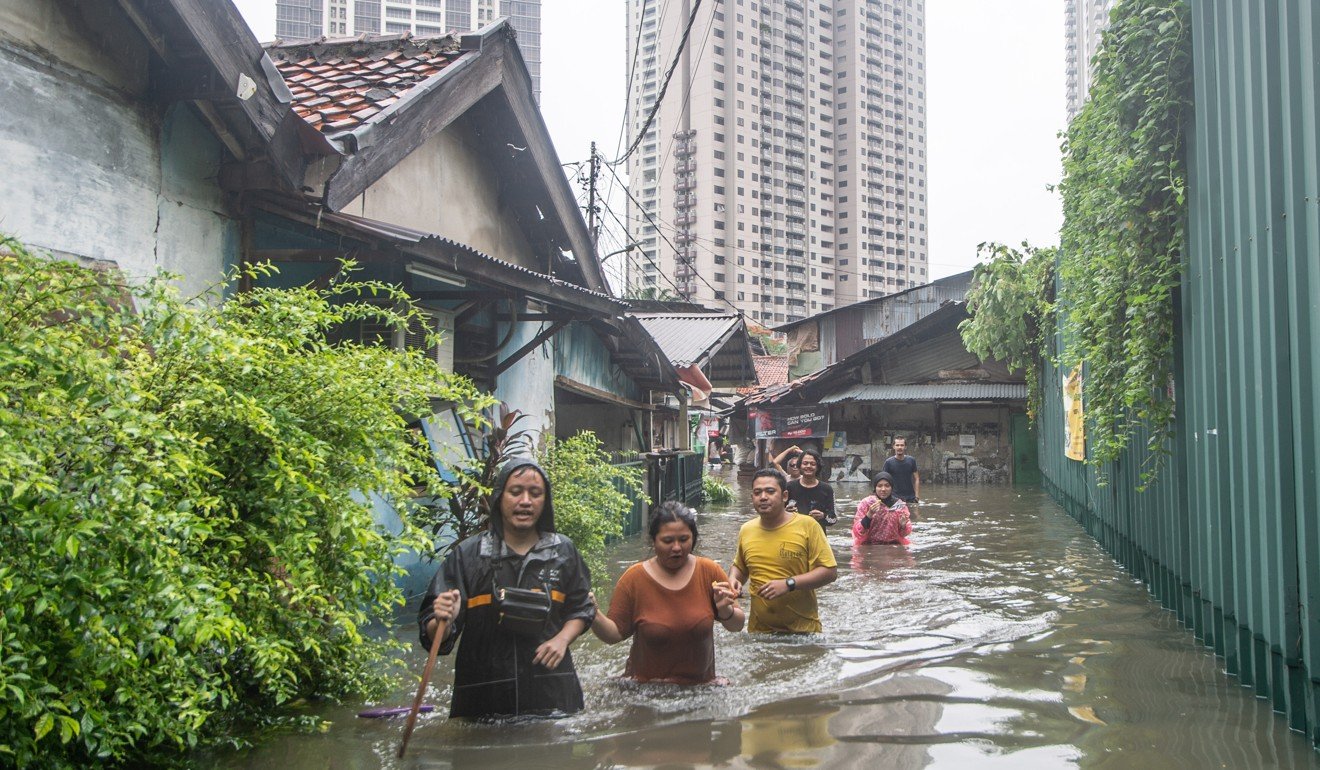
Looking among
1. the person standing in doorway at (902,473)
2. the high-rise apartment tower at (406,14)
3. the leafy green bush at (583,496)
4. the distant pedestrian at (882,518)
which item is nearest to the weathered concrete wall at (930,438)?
the person standing in doorway at (902,473)

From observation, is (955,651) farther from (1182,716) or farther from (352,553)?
(352,553)

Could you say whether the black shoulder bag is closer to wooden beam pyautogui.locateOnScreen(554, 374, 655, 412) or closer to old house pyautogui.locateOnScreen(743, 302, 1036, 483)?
wooden beam pyautogui.locateOnScreen(554, 374, 655, 412)

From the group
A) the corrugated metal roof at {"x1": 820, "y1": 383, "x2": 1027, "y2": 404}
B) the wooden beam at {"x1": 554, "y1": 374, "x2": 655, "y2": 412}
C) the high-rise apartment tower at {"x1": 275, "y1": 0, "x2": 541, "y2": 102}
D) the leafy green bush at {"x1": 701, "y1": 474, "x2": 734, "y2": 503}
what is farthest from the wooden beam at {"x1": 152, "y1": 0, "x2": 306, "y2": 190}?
the high-rise apartment tower at {"x1": 275, "y1": 0, "x2": 541, "y2": 102}

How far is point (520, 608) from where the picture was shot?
16.2 ft

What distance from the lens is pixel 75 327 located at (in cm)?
383

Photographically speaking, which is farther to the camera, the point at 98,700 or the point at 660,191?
the point at 660,191

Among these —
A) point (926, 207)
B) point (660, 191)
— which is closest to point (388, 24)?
point (660, 191)

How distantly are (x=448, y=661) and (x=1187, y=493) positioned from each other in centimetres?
562

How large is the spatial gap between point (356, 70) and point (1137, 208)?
285 inches

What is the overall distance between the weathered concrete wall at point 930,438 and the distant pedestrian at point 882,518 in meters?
16.0

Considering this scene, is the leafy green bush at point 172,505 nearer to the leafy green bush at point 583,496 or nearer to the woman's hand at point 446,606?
the woman's hand at point 446,606

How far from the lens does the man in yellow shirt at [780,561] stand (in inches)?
279

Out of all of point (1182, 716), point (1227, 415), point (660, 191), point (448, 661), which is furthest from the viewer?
point (660, 191)

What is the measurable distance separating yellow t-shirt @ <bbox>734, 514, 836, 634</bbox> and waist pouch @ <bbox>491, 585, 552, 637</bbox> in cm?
260
